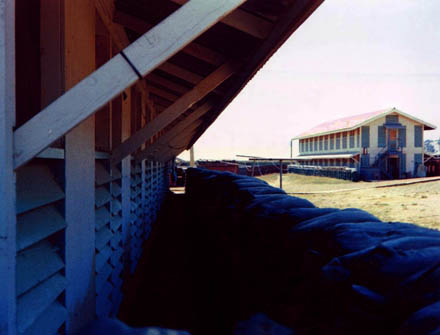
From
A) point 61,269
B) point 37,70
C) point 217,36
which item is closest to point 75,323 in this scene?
point 61,269

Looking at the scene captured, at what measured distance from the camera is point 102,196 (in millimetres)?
3002

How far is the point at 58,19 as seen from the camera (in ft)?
6.17

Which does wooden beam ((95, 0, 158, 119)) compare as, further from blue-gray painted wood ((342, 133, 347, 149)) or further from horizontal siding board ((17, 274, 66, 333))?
blue-gray painted wood ((342, 133, 347, 149))

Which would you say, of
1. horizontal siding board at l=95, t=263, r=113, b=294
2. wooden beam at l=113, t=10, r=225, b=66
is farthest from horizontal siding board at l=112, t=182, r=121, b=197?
wooden beam at l=113, t=10, r=225, b=66

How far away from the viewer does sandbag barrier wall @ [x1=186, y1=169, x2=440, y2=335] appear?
91cm

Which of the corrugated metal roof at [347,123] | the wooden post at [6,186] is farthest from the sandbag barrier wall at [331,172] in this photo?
the wooden post at [6,186]

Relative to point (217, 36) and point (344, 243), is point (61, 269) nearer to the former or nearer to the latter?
point (344, 243)

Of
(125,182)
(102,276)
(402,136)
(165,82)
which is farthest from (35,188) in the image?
(402,136)

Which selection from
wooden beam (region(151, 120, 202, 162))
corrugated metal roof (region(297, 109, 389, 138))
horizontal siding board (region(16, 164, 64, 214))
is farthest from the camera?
corrugated metal roof (region(297, 109, 389, 138))

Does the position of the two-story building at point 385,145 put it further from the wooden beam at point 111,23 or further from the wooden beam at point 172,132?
the wooden beam at point 111,23

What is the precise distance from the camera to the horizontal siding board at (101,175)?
286cm

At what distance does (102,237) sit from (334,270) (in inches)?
87.7

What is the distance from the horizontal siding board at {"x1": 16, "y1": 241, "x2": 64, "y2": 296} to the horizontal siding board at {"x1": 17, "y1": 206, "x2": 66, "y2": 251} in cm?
8

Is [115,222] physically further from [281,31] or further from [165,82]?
[165,82]
